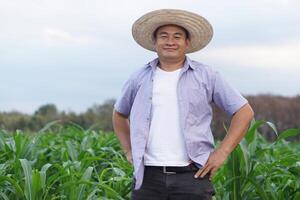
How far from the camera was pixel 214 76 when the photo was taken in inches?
147

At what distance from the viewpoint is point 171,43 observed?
3656mm

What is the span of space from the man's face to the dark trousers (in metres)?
0.57

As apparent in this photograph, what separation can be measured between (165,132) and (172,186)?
0.27m

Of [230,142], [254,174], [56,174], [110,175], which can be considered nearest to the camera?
[230,142]

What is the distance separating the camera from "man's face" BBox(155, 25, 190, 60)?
366 centimetres

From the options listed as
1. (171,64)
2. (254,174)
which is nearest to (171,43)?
(171,64)

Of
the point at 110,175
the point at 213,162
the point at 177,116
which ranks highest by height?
the point at 177,116

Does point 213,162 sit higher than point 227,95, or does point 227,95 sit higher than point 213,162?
point 227,95

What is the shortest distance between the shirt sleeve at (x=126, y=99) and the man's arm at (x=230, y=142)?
21.1 inches

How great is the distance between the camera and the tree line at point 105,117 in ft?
55.4

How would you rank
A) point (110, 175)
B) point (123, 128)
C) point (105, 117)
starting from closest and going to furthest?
point (123, 128), point (110, 175), point (105, 117)

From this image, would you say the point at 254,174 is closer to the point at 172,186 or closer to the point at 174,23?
the point at 172,186

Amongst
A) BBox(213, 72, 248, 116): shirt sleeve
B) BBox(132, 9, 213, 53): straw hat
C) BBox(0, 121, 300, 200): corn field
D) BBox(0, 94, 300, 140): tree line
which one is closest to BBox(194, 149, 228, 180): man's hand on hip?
BBox(213, 72, 248, 116): shirt sleeve

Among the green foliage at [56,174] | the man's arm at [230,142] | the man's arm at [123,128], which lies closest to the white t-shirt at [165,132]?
the man's arm at [230,142]
